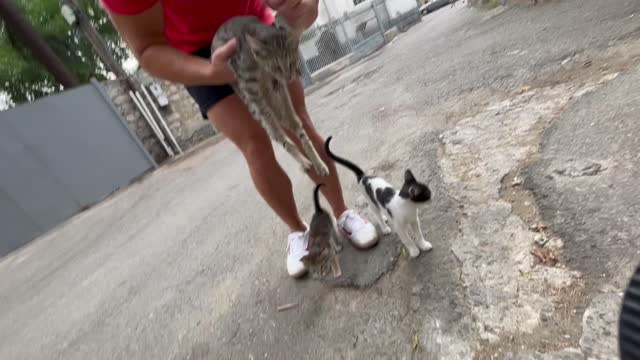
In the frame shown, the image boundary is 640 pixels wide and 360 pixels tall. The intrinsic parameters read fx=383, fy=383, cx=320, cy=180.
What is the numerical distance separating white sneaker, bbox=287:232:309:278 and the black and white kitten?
0.41 meters

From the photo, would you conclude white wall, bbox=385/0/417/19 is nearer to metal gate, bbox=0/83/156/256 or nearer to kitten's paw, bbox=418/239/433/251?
metal gate, bbox=0/83/156/256

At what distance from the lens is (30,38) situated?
9.54m

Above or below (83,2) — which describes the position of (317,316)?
below

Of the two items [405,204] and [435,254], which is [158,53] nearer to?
[405,204]

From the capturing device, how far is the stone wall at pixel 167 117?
8.41m

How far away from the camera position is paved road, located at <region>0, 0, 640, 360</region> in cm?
128

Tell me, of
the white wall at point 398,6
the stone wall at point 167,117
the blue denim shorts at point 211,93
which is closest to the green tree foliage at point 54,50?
the stone wall at point 167,117

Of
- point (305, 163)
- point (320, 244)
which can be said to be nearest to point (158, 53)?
point (305, 163)

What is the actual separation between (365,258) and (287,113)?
92cm

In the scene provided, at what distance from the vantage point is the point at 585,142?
1.87 m

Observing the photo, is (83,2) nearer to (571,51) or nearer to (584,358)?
(571,51)

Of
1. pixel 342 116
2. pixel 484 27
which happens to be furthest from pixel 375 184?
pixel 484 27

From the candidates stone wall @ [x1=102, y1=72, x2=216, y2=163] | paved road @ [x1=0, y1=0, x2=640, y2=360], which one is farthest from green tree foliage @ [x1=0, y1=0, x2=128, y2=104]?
paved road @ [x1=0, y1=0, x2=640, y2=360]

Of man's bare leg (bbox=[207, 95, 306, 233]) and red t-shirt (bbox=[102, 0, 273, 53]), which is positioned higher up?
red t-shirt (bbox=[102, 0, 273, 53])
